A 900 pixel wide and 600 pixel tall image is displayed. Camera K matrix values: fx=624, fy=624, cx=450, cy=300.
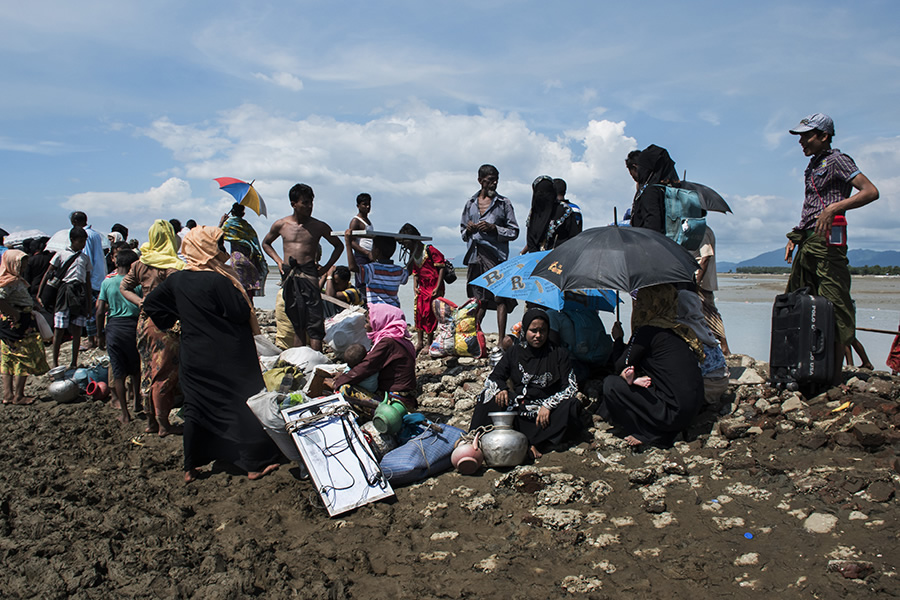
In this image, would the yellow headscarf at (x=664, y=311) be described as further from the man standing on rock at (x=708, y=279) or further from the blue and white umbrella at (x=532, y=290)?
the man standing on rock at (x=708, y=279)

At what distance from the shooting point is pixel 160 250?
5.55 m

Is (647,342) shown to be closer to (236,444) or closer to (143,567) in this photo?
(236,444)

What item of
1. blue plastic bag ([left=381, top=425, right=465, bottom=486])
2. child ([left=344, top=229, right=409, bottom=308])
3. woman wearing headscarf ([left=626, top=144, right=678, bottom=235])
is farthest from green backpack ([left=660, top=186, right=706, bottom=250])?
child ([left=344, top=229, right=409, bottom=308])

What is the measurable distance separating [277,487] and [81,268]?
563cm

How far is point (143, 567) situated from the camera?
3.36 meters

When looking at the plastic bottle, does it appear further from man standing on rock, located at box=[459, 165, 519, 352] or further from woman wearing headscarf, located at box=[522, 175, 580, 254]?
man standing on rock, located at box=[459, 165, 519, 352]

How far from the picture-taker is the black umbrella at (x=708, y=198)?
5594 mm

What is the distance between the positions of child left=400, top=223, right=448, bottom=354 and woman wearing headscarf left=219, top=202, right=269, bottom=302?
5.59 ft

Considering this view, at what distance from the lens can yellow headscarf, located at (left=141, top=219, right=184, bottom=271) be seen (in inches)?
216

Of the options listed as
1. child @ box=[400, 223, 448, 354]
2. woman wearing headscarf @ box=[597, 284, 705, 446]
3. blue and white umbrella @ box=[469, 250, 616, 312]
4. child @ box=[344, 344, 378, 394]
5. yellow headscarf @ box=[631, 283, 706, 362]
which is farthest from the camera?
child @ box=[400, 223, 448, 354]

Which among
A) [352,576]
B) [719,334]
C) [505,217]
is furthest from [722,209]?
[352,576]

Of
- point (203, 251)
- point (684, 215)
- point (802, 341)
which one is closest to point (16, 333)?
point (203, 251)

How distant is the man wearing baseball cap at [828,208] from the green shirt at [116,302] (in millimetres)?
5939

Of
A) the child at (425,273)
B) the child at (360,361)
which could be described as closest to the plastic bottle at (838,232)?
the child at (360,361)
